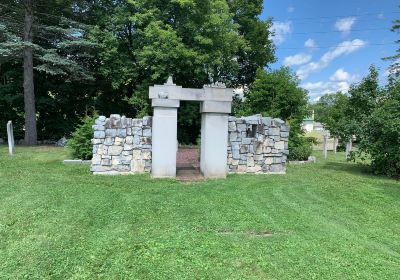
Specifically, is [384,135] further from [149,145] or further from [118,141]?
[118,141]

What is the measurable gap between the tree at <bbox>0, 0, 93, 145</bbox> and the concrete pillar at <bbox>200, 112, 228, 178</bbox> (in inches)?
356

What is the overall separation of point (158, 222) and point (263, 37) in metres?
18.0

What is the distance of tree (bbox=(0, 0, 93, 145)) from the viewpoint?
14.8m

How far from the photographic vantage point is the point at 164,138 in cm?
844

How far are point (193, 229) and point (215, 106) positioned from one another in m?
4.23

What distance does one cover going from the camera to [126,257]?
3943 millimetres

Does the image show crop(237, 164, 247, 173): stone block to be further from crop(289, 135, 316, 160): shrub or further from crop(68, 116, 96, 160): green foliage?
crop(68, 116, 96, 160): green foliage

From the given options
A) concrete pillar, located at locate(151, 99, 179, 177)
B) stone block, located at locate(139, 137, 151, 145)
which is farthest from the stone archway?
stone block, located at locate(139, 137, 151, 145)

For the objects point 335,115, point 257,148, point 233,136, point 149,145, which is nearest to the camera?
point 149,145

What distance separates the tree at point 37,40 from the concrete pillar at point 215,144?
9.05m

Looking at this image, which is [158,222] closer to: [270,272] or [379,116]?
[270,272]

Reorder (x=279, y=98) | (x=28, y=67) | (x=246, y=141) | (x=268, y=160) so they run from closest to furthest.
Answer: (x=246, y=141) < (x=268, y=160) < (x=279, y=98) < (x=28, y=67)

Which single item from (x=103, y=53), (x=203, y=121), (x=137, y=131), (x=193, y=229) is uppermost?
(x=103, y=53)

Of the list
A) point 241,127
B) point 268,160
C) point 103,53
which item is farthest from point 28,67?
point 268,160
